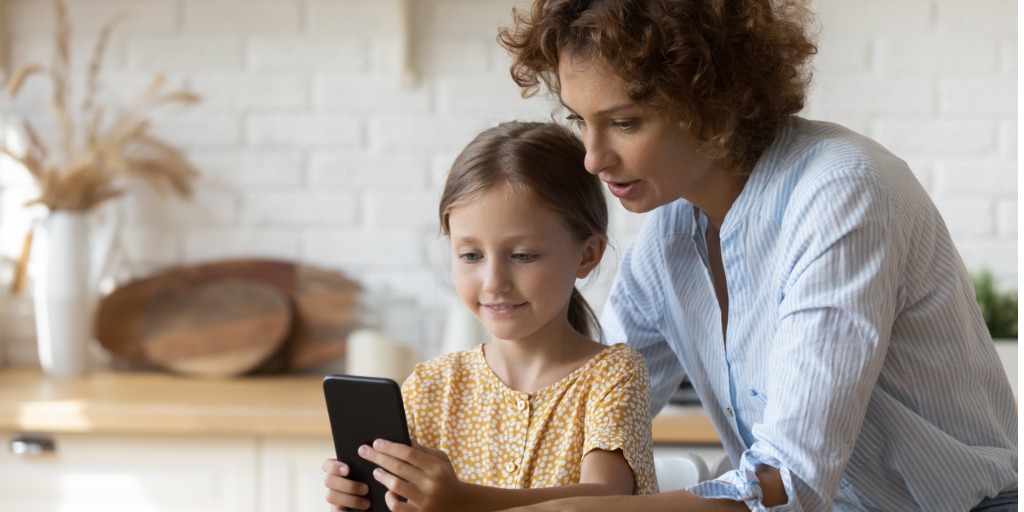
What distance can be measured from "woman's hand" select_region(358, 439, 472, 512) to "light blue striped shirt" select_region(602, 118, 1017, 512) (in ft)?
0.79

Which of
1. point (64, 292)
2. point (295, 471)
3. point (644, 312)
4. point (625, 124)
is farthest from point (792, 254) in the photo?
point (64, 292)

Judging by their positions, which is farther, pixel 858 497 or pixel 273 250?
pixel 273 250

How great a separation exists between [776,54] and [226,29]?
5.37 feet

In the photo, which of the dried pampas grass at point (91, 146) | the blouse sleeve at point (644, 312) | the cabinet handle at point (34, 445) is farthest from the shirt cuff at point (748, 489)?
the dried pampas grass at point (91, 146)

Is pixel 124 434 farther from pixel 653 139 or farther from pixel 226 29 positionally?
pixel 653 139

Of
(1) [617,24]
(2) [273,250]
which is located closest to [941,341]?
(1) [617,24]

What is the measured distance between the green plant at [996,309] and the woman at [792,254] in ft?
3.19

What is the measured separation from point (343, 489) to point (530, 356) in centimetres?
30

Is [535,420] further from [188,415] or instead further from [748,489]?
[188,415]

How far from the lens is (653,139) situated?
1.25 m

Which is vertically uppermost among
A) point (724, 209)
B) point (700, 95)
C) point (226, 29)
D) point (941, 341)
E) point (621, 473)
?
point (226, 29)

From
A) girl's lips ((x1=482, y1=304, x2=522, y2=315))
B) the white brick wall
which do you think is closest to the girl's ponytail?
girl's lips ((x1=482, y1=304, x2=522, y2=315))

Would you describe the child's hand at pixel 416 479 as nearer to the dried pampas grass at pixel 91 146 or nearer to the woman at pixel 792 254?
the woman at pixel 792 254

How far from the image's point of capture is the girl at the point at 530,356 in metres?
1.30
